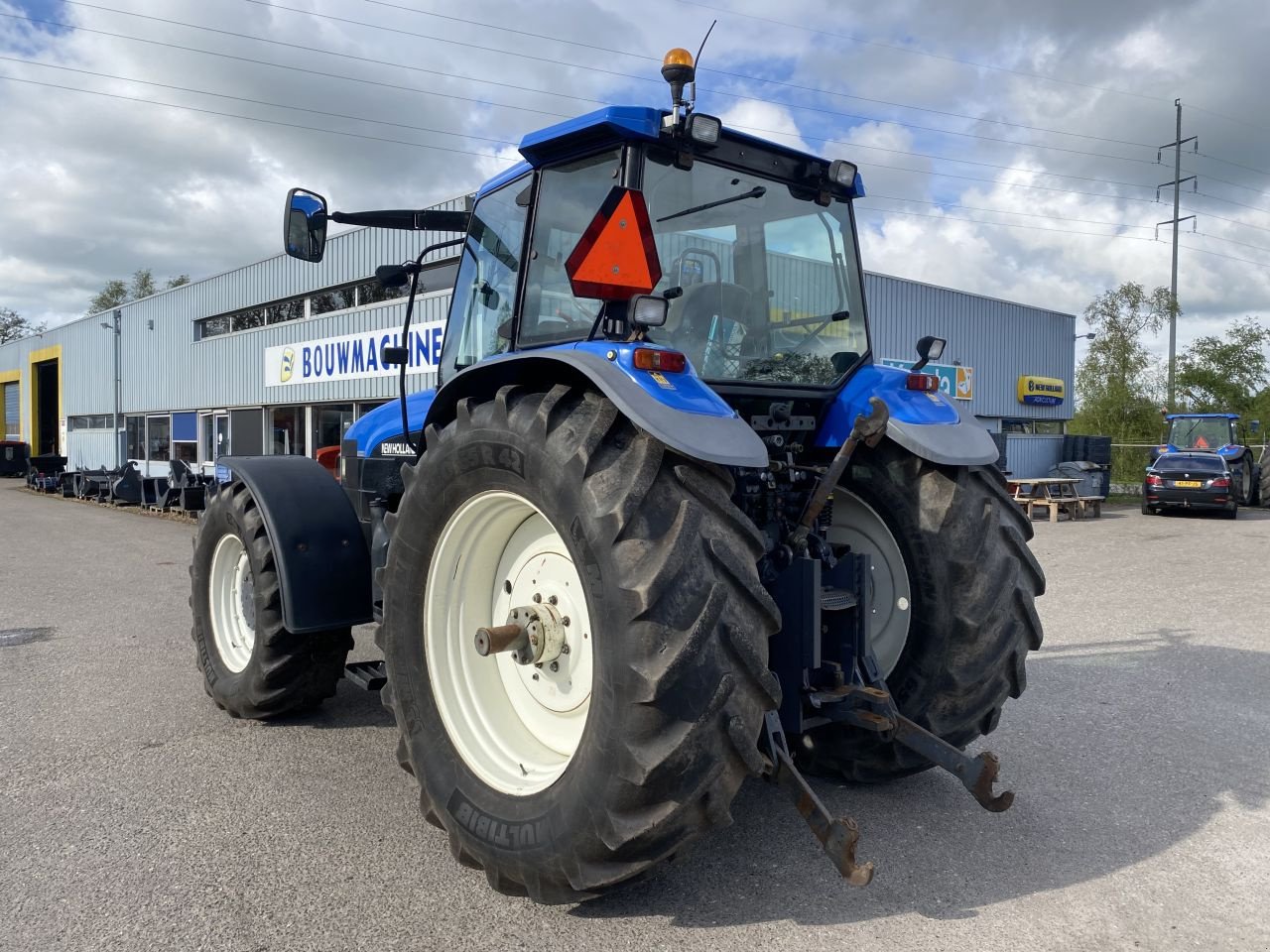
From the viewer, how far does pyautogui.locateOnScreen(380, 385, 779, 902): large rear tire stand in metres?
2.34

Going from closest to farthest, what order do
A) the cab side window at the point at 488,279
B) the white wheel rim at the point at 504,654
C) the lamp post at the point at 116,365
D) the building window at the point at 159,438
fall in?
the white wheel rim at the point at 504,654 → the cab side window at the point at 488,279 → the building window at the point at 159,438 → the lamp post at the point at 116,365

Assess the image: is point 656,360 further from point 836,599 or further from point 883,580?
point 883,580

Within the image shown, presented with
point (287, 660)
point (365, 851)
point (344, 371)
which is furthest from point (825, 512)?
point (344, 371)

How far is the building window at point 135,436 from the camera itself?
29219 mm

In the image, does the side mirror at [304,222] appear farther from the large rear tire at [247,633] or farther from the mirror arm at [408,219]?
the large rear tire at [247,633]

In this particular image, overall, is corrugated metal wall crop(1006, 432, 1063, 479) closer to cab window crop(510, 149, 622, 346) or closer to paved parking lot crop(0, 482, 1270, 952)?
paved parking lot crop(0, 482, 1270, 952)

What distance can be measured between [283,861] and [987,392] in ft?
72.7

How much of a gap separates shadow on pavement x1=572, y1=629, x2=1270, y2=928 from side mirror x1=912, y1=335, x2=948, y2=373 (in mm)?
1750

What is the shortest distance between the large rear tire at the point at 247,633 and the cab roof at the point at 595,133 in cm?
223

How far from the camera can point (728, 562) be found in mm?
2428

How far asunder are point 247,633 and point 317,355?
16.7 meters

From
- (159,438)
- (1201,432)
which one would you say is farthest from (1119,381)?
(159,438)

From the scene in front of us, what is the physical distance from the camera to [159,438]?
28.1m

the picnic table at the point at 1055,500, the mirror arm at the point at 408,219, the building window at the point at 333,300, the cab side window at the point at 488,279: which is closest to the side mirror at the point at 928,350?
the cab side window at the point at 488,279
